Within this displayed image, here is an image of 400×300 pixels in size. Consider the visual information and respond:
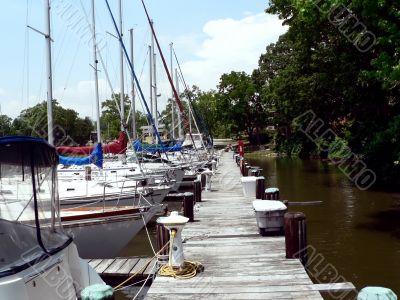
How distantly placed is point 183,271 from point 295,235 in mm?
2119

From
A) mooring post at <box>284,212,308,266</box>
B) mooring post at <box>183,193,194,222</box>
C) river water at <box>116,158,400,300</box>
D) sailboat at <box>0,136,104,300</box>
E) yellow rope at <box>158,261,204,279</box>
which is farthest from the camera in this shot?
river water at <box>116,158,400,300</box>

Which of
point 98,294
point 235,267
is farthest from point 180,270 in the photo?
point 98,294

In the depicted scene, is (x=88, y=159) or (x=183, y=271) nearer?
(x=183, y=271)

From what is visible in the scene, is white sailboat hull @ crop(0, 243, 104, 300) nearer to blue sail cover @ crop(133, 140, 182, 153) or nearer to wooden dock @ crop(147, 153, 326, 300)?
wooden dock @ crop(147, 153, 326, 300)

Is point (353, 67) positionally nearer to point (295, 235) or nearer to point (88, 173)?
point (88, 173)

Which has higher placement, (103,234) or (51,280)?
(51,280)

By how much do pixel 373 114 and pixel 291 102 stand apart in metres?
11.6

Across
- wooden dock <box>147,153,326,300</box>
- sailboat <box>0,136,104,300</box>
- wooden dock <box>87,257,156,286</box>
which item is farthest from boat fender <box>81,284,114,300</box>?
wooden dock <box>87,257,156,286</box>

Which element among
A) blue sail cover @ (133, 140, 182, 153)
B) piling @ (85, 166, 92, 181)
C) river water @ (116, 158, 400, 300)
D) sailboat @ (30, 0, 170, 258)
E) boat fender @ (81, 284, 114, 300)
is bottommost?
river water @ (116, 158, 400, 300)

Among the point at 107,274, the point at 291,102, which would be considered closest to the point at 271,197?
the point at 107,274

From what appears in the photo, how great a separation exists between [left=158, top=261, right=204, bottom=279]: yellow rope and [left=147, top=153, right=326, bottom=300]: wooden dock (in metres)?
0.12

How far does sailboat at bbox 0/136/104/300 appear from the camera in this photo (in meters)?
5.85

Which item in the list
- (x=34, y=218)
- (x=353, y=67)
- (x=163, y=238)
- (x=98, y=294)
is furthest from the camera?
(x=353, y=67)

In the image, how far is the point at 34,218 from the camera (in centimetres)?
618
